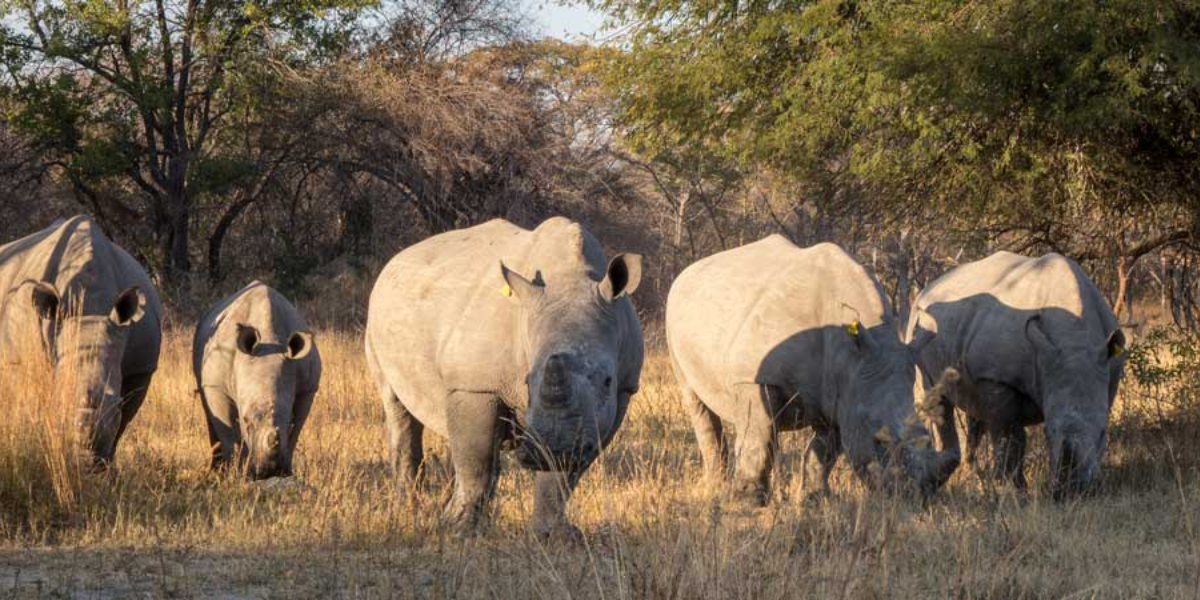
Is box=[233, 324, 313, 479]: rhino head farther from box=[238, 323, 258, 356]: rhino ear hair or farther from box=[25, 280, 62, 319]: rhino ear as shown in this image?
box=[25, 280, 62, 319]: rhino ear

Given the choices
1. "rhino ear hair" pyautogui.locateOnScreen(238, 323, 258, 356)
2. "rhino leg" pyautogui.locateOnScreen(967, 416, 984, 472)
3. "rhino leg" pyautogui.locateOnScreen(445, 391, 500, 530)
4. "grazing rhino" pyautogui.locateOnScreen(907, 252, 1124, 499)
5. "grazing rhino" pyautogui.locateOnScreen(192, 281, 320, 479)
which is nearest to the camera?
"rhino leg" pyautogui.locateOnScreen(445, 391, 500, 530)

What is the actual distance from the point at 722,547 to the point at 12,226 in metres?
18.9

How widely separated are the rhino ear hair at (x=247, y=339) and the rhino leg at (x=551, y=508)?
385cm

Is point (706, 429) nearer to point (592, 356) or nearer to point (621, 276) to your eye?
point (621, 276)

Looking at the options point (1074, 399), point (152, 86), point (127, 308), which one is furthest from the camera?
point (152, 86)

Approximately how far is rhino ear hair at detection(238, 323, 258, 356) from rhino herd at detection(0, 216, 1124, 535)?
A: 0.06 ft

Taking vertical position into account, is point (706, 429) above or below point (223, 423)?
below

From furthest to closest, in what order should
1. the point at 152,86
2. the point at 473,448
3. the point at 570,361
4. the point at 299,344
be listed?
the point at 152,86, the point at 299,344, the point at 473,448, the point at 570,361

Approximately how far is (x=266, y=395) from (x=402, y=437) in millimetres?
1425

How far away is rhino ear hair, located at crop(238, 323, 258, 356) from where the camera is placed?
958cm

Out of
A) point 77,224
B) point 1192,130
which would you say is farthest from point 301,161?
point 1192,130

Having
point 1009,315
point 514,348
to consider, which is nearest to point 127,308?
point 514,348

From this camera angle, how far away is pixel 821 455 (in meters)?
8.88

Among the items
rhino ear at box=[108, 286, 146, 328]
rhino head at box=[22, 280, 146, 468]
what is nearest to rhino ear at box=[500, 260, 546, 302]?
rhino head at box=[22, 280, 146, 468]
